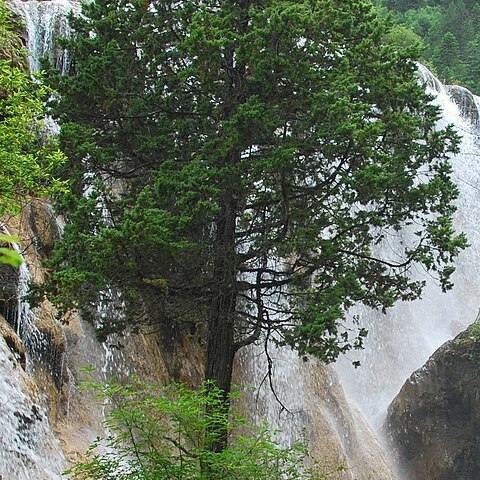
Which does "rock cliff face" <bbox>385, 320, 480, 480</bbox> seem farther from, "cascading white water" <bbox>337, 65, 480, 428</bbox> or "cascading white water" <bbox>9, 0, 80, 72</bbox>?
"cascading white water" <bbox>9, 0, 80, 72</bbox>

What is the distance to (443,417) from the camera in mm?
19250

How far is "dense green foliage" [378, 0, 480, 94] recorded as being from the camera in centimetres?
4222

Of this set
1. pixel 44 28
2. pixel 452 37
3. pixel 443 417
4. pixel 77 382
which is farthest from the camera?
pixel 452 37

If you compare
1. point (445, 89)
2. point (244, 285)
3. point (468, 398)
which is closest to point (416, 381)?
point (468, 398)

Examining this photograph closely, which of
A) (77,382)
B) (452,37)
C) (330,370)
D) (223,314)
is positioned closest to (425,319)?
(330,370)

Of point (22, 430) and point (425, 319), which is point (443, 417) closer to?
point (425, 319)

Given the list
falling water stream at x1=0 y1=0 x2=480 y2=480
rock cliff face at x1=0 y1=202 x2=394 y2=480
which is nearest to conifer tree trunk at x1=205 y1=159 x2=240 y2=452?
falling water stream at x1=0 y1=0 x2=480 y2=480

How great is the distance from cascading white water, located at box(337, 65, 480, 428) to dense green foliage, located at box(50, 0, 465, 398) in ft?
24.6

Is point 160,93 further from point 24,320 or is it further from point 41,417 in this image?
point 41,417

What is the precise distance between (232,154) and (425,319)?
1618 cm

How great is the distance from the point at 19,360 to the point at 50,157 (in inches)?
97.8

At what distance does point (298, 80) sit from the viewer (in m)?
11.2

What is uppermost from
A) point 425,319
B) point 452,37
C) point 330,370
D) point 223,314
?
point 452,37

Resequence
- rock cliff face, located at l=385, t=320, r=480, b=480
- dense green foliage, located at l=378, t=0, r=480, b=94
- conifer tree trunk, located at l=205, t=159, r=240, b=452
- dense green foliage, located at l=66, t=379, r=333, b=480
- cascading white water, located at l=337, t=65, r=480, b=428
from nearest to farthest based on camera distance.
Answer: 1. dense green foliage, located at l=66, t=379, r=333, b=480
2. conifer tree trunk, located at l=205, t=159, r=240, b=452
3. rock cliff face, located at l=385, t=320, r=480, b=480
4. cascading white water, located at l=337, t=65, r=480, b=428
5. dense green foliage, located at l=378, t=0, r=480, b=94
